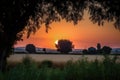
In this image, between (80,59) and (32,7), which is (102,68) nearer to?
(80,59)

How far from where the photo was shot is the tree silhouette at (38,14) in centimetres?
2791

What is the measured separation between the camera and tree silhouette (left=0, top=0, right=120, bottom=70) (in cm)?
2791

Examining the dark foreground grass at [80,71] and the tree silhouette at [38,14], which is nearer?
the dark foreground grass at [80,71]

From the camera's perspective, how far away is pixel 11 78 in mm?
14688

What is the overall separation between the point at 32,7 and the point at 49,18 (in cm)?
238

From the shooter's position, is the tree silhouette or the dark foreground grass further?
the tree silhouette

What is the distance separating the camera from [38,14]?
30469 mm

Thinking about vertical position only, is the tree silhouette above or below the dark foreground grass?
above

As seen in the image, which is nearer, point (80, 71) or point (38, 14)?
point (80, 71)

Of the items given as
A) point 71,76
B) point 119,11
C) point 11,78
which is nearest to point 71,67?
point 71,76

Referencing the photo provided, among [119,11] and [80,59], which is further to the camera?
[119,11]

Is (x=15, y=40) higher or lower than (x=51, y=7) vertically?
lower

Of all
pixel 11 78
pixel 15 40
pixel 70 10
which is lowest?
pixel 11 78

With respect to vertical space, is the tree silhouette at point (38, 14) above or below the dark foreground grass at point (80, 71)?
above
